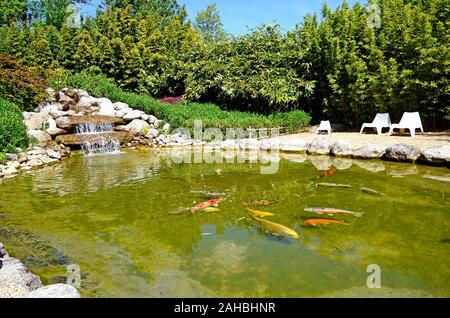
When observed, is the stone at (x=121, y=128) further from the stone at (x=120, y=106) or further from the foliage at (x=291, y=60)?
the foliage at (x=291, y=60)

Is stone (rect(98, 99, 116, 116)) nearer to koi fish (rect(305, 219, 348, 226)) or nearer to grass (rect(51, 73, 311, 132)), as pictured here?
grass (rect(51, 73, 311, 132))

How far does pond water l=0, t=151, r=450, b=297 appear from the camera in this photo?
343 cm

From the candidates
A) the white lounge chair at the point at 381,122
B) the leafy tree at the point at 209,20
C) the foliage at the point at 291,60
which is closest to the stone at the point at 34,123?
the foliage at the point at 291,60

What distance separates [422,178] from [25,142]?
10.8 meters

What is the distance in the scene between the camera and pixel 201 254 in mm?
4109

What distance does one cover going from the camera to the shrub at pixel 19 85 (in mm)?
12906

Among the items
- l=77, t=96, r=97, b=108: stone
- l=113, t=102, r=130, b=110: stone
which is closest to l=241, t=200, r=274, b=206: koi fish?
l=113, t=102, r=130, b=110: stone

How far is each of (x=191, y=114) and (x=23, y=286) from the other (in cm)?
1186

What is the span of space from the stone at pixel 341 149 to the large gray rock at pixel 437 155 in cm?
194

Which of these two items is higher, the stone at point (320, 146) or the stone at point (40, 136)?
the stone at point (40, 136)

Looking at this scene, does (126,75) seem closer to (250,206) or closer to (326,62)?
(326,62)

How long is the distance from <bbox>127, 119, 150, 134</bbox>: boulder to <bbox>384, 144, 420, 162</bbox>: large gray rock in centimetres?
877

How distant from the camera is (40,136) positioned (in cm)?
1179

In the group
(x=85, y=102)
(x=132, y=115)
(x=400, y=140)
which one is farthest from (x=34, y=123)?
(x=400, y=140)
